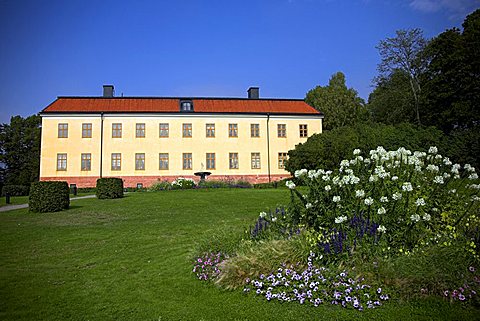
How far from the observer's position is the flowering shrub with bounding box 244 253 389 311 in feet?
14.9

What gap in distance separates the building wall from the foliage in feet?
24.2

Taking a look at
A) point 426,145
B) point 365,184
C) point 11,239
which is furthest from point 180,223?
point 426,145

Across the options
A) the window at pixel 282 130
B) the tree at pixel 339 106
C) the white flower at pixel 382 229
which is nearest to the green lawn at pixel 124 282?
the white flower at pixel 382 229

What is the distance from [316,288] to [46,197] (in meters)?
11.6

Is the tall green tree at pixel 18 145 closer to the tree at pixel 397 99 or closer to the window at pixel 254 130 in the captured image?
the window at pixel 254 130

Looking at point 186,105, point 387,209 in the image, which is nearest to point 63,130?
point 186,105

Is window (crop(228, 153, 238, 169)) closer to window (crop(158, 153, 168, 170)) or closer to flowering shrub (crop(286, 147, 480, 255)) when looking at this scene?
window (crop(158, 153, 168, 170))

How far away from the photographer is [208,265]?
5824mm

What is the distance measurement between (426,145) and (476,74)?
1177 centimetres

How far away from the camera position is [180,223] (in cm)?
1007

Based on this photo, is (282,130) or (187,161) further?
(282,130)

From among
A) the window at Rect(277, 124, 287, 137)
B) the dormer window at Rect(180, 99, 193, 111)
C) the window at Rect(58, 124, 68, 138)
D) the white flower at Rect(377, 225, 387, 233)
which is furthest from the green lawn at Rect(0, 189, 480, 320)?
the window at Rect(277, 124, 287, 137)

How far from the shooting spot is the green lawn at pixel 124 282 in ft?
14.4

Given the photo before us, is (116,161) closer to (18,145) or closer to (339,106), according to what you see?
(18,145)
